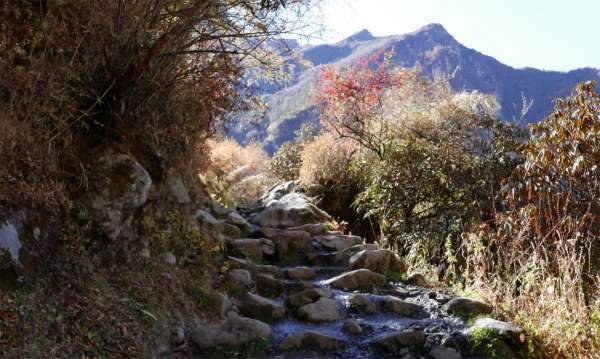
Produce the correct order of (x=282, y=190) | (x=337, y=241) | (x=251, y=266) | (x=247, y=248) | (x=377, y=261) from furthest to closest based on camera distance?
(x=282, y=190) < (x=337, y=241) < (x=377, y=261) < (x=247, y=248) < (x=251, y=266)

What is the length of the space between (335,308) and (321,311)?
167 mm

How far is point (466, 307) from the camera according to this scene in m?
4.59

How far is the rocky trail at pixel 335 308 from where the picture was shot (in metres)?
3.96

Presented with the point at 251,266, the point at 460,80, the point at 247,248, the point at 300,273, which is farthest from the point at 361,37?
the point at 251,266

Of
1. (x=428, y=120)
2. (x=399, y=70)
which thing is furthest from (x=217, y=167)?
Answer: (x=399, y=70)

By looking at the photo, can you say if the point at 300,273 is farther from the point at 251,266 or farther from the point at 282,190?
the point at 282,190

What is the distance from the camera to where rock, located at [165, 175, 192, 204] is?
5016 millimetres

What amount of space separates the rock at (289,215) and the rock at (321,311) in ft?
10.8

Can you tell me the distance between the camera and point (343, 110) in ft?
37.5

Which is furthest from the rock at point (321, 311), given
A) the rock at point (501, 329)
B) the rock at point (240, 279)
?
the rock at point (501, 329)

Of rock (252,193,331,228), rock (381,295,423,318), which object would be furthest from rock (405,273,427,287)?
rock (252,193,331,228)

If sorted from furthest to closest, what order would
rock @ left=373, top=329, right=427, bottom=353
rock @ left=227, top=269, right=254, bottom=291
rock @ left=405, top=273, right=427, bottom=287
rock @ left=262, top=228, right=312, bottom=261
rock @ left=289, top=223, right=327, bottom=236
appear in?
1. rock @ left=289, top=223, right=327, bottom=236
2. rock @ left=262, top=228, right=312, bottom=261
3. rock @ left=405, top=273, right=427, bottom=287
4. rock @ left=227, top=269, right=254, bottom=291
5. rock @ left=373, top=329, right=427, bottom=353

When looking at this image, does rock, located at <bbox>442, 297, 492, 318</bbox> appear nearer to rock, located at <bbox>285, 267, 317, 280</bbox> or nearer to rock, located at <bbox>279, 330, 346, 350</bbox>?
rock, located at <bbox>279, 330, 346, 350</bbox>

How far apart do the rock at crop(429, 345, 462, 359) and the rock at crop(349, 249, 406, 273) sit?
217 centimetres
